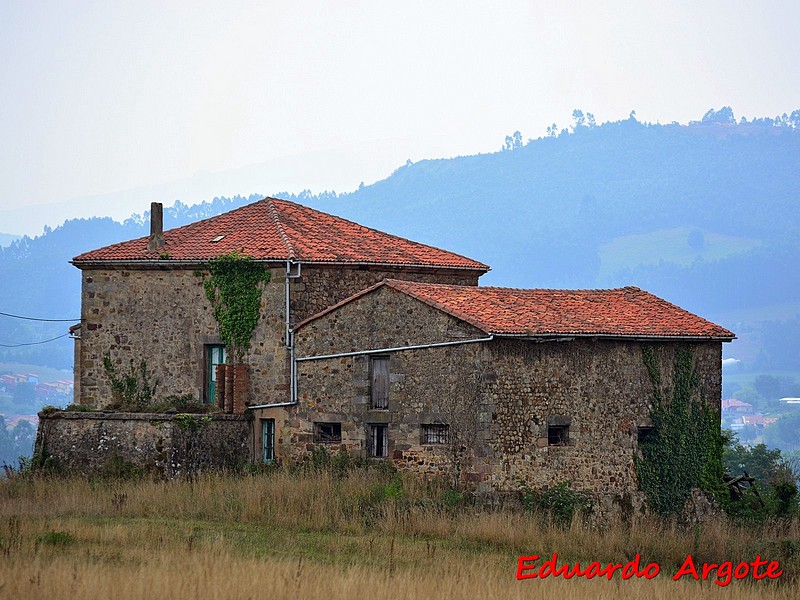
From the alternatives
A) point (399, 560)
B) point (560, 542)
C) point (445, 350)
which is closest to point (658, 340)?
point (445, 350)

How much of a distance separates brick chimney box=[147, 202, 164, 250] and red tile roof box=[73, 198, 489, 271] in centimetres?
17

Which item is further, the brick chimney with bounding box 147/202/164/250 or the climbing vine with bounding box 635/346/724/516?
the brick chimney with bounding box 147/202/164/250

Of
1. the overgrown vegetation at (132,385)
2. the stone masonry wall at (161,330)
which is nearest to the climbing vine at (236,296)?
the stone masonry wall at (161,330)

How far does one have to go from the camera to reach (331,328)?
27891 mm

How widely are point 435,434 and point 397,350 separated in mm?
1836

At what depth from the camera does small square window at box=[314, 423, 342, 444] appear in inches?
1089

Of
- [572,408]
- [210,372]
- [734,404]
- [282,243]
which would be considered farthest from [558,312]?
[734,404]

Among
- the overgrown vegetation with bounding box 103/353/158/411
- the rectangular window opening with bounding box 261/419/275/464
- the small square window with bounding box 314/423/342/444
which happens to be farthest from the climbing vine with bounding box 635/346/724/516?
the overgrown vegetation with bounding box 103/353/158/411

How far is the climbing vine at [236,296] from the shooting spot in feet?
96.6

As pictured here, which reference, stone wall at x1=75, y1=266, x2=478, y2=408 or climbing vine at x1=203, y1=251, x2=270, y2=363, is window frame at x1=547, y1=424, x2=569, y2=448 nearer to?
stone wall at x1=75, y1=266, x2=478, y2=408

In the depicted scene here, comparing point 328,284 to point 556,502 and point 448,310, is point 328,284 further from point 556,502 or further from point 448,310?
point 556,502

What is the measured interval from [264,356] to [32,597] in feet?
52.0

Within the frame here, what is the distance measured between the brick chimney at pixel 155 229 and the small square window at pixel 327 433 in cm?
602

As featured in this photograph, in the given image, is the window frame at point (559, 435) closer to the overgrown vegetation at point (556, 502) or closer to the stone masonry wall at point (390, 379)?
the overgrown vegetation at point (556, 502)
